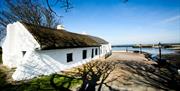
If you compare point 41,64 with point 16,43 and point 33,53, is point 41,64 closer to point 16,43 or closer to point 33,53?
point 33,53

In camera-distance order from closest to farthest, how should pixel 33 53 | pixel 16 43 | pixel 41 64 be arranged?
pixel 33 53
pixel 41 64
pixel 16 43

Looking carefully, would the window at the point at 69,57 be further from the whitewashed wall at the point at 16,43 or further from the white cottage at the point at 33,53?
the whitewashed wall at the point at 16,43

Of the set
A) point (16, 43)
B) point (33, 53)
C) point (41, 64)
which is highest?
point (16, 43)

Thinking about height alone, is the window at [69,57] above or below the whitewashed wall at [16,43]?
below

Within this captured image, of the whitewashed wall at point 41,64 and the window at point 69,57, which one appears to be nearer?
the whitewashed wall at point 41,64

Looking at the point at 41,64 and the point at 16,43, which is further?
the point at 16,43

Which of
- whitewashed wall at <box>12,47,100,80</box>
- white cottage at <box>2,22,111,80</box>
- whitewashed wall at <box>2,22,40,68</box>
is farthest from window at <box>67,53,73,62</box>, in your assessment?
whitewashed wall at <box>2,22,40,68</box>

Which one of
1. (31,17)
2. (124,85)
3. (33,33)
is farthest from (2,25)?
(124,85)

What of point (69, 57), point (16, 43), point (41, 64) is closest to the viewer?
point (41, 64)

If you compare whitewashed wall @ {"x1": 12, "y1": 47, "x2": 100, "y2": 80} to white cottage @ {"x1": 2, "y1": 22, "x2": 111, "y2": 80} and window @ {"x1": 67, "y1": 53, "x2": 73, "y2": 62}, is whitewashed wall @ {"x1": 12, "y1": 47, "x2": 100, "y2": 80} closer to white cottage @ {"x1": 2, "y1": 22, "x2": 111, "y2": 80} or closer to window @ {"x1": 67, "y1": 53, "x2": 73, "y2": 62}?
white cottage @ {"x1": 2, "y1": 22, "x2": 111, "y2": 80}

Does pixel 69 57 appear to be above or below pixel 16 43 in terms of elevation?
below

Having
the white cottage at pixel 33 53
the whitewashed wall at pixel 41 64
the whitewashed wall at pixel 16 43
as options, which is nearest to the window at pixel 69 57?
the white cottage at pixel 33 53

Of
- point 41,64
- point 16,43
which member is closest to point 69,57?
point 41,64

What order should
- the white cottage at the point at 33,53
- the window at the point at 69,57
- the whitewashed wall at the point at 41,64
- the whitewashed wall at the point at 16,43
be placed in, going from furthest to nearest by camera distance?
the window at the point at 69,57
the whitewashed wall at the point at 16,43
the white cottage at the point at 33,53
the whitewashed wall at the point at 41,64
